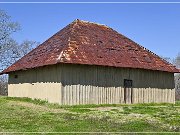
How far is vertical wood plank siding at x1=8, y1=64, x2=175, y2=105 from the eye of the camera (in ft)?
82.5

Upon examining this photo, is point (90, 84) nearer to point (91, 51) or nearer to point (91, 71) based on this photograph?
point (91, 71)

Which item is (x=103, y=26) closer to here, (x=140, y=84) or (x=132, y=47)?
(x=132, y=47)

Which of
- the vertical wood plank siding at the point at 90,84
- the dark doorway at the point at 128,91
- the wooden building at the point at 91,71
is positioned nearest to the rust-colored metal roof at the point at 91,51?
the wooden building at the point at 91,71

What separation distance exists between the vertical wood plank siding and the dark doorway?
28 centimetres

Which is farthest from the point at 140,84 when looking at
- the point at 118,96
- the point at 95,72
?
the point at 95,72

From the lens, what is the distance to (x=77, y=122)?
15008mm

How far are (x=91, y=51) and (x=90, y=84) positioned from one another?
2.58m

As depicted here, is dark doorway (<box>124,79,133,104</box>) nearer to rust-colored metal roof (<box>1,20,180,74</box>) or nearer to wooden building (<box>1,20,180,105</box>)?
wooden building (<box>1,20,180,105</box>)

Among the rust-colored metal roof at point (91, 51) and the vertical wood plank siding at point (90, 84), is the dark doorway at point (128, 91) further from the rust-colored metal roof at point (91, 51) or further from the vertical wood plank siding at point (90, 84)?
the rust-colored metal roof at point (91, 51)

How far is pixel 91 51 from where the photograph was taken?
27094mm

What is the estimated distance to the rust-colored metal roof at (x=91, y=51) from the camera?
85.1ft

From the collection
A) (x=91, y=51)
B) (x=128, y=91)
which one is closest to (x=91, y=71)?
(x=91, y=51)

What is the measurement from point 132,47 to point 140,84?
3.57 m

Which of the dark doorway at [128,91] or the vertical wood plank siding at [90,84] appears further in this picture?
the dark doorway at [128,91]
